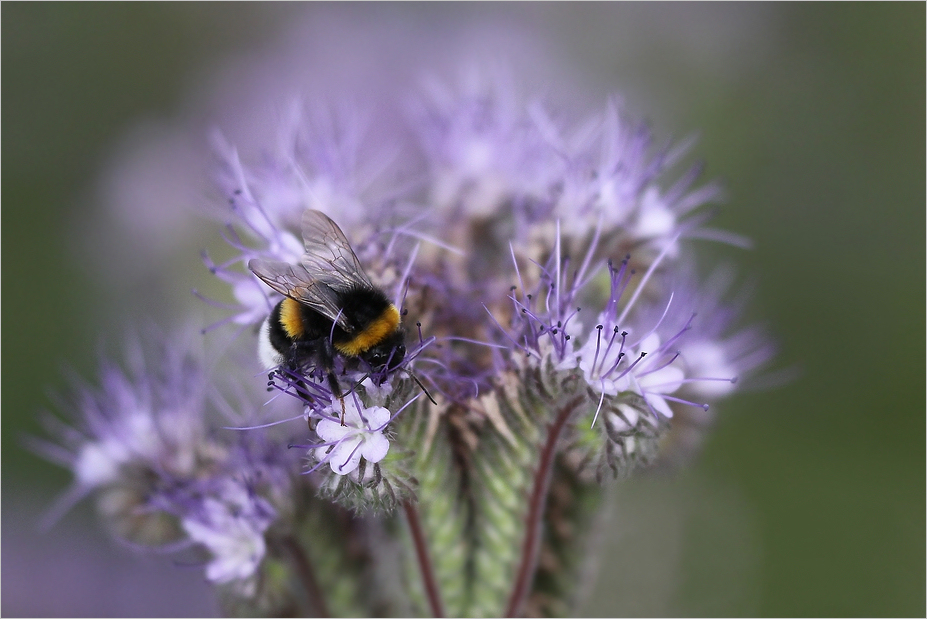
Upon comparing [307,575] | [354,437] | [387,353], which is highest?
[387,353]

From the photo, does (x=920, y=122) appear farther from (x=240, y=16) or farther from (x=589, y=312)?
(x=240, y=16)

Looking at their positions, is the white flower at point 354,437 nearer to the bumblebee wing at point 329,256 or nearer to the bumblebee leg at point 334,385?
the bumblebee leg at point 334,385

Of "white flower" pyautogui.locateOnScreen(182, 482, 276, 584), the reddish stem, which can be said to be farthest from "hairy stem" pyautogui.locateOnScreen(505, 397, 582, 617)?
"white flower" pyautogui.locateOnScreen(182, 482, 276, 584)

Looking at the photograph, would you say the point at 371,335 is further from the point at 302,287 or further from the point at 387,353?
the point at 302,287

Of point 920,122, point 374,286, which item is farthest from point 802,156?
point 374,286

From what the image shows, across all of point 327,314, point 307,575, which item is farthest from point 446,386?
point 307,575

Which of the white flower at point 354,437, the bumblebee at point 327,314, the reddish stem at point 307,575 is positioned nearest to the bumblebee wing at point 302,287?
the bumblebee at point 327,314
